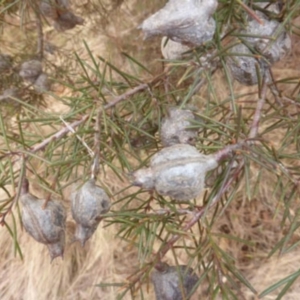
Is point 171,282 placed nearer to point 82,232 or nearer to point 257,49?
point 82,232

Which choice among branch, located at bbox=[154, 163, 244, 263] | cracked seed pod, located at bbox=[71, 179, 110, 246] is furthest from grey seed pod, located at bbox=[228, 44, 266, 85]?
cracked seed pod, located at bbox=[71, 179, 110, 246]

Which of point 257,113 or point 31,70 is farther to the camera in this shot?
point 31,70

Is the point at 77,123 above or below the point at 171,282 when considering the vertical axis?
above

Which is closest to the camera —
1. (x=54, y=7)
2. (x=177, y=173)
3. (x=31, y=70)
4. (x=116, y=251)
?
(x=177, y=173)

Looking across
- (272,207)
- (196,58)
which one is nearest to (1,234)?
(272,207)

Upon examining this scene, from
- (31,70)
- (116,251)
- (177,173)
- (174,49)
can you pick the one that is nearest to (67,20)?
(31,70)

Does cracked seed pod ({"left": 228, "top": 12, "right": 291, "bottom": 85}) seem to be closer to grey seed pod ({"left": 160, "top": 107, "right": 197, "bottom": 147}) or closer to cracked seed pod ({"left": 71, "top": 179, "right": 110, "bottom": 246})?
grey seed pod ({"left": 160, "top": 107, "right": 197, "bottom": 147})

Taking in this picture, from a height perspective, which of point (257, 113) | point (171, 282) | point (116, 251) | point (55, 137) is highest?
point (55, 137)
